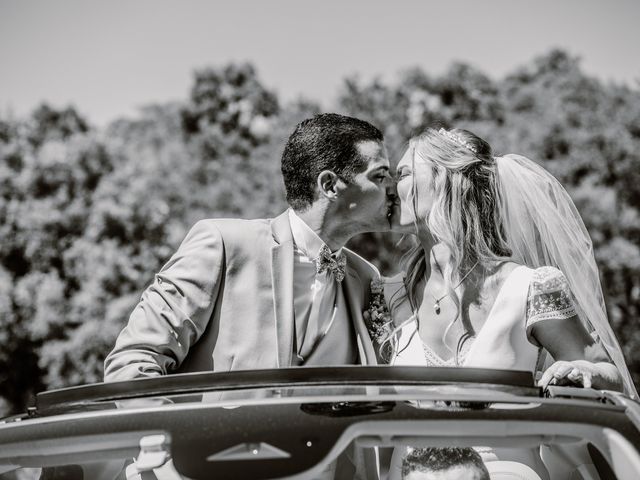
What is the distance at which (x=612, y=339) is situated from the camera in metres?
3.58

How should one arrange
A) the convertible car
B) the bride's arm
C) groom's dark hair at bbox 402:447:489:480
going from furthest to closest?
1. the bride's arm
2. groom's dark hair at bbox 402:447:489:480
3. the convertible car

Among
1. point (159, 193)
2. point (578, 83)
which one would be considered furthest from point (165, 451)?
point (578, 83)

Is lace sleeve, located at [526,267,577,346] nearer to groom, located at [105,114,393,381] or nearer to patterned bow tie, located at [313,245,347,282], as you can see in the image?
groom, located at [105,114,393,381]

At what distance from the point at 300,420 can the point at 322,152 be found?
2530 millimetres

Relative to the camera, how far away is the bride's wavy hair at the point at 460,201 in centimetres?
367

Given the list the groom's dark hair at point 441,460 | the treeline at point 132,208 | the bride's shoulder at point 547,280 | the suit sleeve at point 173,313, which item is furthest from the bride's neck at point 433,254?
the treeline at point 132,208

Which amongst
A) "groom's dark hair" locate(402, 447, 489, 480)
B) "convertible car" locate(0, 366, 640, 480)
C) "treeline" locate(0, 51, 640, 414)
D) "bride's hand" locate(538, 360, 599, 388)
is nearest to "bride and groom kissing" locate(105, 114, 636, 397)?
"bride's hand" locate(538, 360, 599, 388)

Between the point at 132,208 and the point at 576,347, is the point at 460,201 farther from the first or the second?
the point at 132,208

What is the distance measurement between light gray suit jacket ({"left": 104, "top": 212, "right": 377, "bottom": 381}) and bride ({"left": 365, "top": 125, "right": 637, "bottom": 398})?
322 millimetres

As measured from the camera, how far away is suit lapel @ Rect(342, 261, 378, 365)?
3738mm

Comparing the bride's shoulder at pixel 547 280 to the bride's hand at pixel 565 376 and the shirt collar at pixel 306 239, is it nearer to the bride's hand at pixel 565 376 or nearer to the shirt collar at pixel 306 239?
the bride's hand at pixel 565 376

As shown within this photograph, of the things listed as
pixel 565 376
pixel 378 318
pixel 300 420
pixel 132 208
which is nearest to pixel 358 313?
pixel 378 318

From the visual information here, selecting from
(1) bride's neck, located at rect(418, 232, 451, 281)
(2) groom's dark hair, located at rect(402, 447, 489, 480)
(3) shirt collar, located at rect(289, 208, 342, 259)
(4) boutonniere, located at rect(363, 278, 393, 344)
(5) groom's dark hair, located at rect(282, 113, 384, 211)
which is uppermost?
(5) groom's dark hair, located at rect(282, 113, 384, 211)

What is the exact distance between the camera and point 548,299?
3.23 metres
